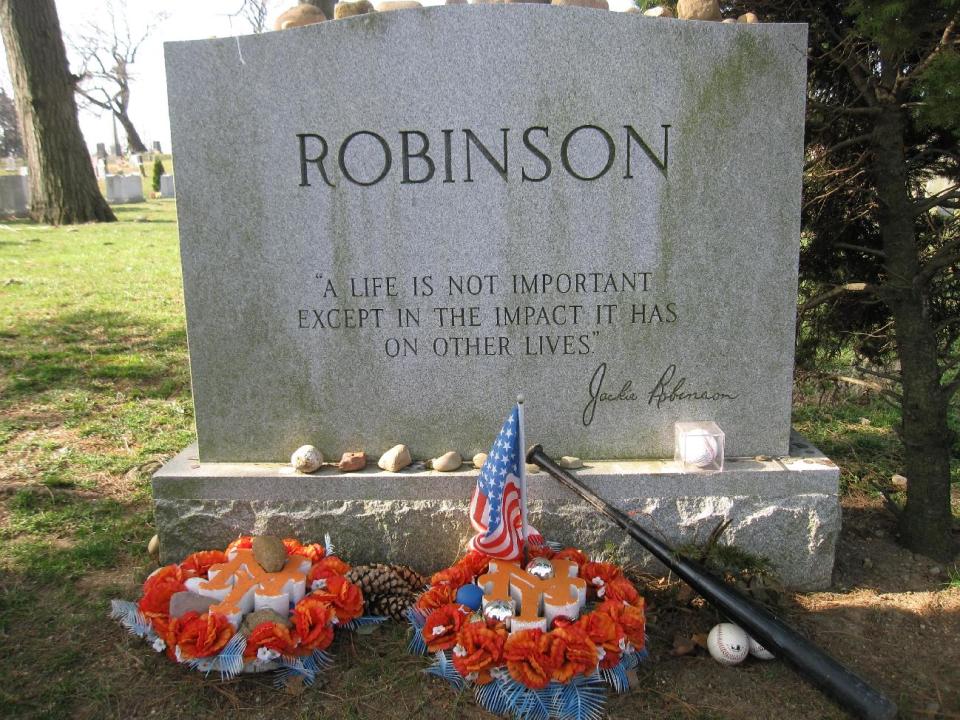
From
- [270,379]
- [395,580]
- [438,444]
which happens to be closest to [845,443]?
[438,444]

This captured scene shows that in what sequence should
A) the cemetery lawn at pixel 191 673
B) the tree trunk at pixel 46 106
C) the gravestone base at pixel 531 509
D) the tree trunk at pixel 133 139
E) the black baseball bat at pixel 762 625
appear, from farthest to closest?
1. the tree trunk at pixel 133 139
2. the tree trunk at pixel 46 106
3. the gravestone base at pixel 531 509
4. the cemetery lawn at pixel 191 673
5. the black baseball bat at pixel 762 625

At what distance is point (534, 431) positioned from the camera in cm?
324

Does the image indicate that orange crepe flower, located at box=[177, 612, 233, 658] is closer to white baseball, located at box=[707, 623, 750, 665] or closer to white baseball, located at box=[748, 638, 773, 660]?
white baseball, located at box=[707, 623, 750, 665]

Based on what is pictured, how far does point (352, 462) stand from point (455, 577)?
2.31 ft

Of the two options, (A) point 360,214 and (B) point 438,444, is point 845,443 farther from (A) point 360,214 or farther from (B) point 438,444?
(A) point 360,214

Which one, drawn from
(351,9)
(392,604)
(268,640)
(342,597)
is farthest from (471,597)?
(351,9)

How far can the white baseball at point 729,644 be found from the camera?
255 cm

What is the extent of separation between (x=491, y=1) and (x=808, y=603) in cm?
278

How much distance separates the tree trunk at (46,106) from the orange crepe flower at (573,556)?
1414 cm

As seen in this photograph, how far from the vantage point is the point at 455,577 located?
2.76m

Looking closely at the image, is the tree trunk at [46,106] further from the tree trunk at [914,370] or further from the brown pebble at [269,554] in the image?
the tree trunk at [914,370]

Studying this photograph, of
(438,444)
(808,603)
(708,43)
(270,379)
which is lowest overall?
(808,603)

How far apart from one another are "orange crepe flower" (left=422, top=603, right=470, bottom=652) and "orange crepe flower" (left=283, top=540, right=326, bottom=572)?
2.03ft

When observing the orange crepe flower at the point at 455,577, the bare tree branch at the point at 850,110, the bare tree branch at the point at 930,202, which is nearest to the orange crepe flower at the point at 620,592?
the orange crepe flower at the point at 455,577
